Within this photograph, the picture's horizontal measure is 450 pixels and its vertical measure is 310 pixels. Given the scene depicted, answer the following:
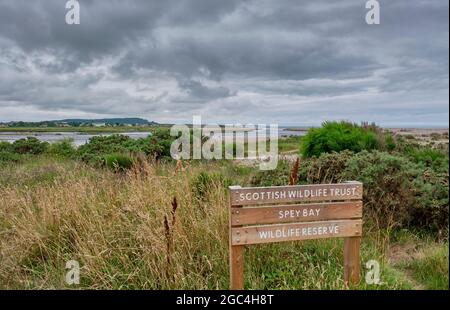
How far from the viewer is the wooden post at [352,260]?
14.0ft

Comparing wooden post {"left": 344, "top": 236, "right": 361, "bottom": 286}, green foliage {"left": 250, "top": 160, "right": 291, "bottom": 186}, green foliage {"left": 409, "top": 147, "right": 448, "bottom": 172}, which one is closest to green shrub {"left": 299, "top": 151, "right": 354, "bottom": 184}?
green foliage {"left": 250, "top": 160, "right": 291, "bottom": 186}

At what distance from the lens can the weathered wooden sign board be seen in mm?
3945

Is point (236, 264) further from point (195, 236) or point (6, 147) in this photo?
point (6, 147)

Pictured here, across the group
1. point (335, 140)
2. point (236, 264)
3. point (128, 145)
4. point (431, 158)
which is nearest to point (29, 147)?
point (128, 145)

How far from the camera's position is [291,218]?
404 cm

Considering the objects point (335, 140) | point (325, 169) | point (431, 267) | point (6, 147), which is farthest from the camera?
point (6, 147)

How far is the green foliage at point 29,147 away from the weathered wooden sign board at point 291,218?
1411 centimetres

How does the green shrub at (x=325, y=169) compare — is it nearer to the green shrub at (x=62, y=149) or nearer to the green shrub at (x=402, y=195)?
the green shrub at (x=402, y=195)

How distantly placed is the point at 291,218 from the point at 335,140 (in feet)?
18.6

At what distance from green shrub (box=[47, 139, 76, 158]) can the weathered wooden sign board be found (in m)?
11.6

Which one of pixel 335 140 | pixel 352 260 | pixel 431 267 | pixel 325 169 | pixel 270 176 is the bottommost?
pixel 431 267

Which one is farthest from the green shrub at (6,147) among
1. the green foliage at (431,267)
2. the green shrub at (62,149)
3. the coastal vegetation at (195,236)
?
the green foliage at (431,267)

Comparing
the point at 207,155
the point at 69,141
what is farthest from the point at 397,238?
the point at 69,141

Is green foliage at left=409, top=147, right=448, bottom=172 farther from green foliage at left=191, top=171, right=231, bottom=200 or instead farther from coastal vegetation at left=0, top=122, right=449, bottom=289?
green foliage at left=191, top=171, right=231, bottom=200
